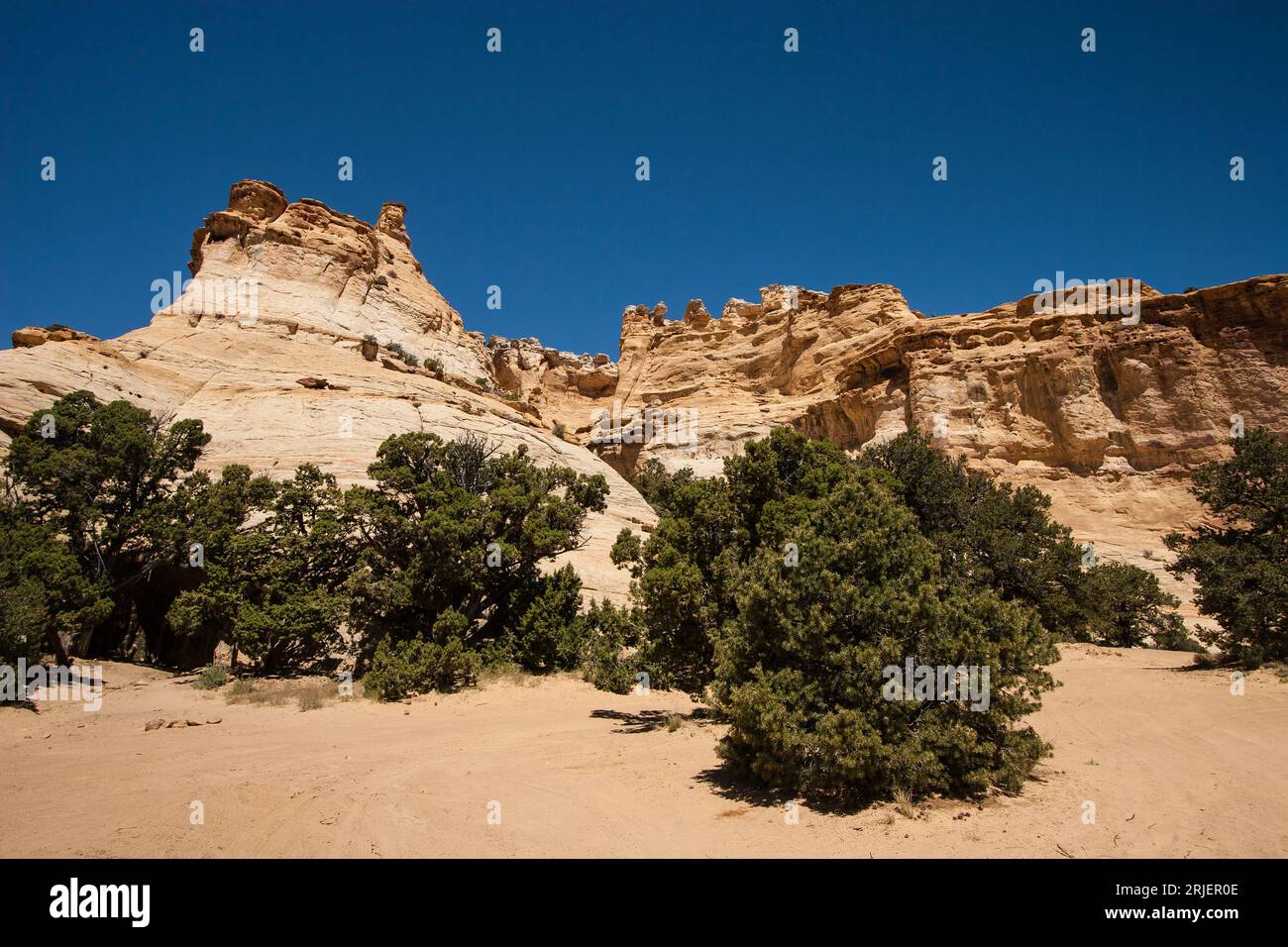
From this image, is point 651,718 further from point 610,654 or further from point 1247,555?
point 1247,555

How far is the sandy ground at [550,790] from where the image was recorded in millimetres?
5629

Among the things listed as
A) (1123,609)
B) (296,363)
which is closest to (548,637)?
(1123,609)

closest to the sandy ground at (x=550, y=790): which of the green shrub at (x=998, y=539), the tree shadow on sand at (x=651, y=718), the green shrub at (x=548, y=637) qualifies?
the tree shadow on sand at (x=651, y=718)

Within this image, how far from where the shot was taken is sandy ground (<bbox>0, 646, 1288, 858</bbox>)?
5.63m

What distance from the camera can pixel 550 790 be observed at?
747cm

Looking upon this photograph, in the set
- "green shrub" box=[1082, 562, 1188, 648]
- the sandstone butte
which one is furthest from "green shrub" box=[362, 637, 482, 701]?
"green shrub" box=[1082, 562, 1188, 648]

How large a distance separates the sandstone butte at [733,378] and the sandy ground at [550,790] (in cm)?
1255

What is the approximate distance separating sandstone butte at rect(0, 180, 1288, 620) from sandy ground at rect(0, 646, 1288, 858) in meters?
12.6

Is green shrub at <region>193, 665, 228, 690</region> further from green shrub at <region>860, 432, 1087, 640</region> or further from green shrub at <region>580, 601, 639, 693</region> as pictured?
green shrub at <region>860, 432, 1087, 640</region>

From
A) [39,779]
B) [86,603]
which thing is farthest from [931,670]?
[86,603]

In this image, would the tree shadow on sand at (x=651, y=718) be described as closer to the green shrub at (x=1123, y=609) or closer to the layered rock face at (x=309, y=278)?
the green shrub at (x=1123, y=609)

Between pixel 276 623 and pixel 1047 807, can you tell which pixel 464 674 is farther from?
pixel 1047 807

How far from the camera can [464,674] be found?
15.2m
